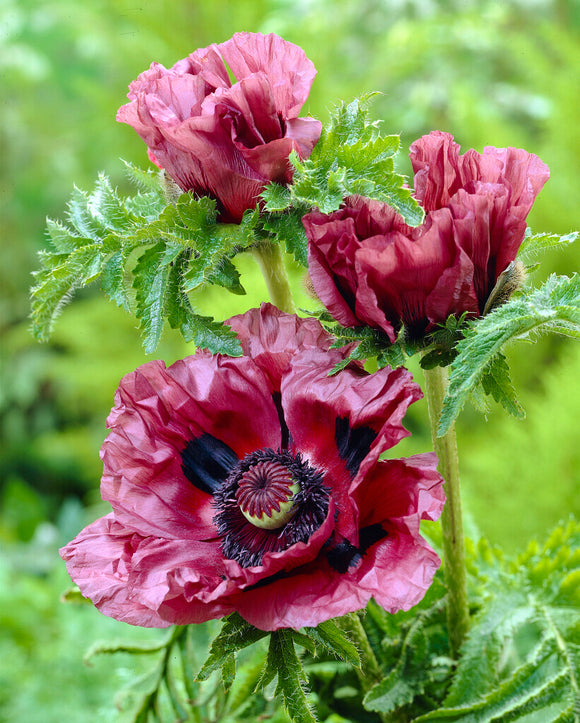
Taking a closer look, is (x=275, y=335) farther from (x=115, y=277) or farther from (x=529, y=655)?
(x=529, y=655)

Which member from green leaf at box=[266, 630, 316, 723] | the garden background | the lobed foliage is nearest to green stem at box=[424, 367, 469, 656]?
the lobed foliage

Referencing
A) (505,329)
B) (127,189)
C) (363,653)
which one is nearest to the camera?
(505,329)

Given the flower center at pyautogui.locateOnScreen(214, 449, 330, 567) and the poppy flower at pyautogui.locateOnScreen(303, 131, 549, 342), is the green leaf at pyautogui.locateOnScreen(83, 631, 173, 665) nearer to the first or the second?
the flower center at pyautogui.locateOnScreen(214, 449, 330, 567)

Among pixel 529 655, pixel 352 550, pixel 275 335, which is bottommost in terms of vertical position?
pixel 529 655

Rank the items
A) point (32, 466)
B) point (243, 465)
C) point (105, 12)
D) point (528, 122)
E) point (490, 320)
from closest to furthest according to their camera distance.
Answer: point (490, 320)
point (243, 465)
point (105, 12)
point (32, 466)
point (528, 122)

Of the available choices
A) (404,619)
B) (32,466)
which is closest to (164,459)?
(404,619)

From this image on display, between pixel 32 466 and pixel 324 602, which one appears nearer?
pixel 324 602

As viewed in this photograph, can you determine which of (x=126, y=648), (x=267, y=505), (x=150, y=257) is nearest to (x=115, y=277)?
(x=150, y=257)

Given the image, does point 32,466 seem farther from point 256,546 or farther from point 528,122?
point 256,546
